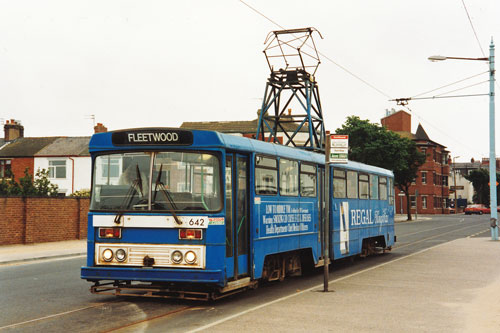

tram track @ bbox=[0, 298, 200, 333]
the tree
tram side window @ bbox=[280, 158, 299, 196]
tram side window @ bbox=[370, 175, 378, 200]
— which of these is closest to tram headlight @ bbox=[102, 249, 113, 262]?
tram track @ bbox=[0, 298, 200, 333]

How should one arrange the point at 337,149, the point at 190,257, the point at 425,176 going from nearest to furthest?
the point at 190,257 → the point at 337,149 → the point at 425,176

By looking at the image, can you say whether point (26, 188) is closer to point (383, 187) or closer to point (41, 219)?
point (41, 219)

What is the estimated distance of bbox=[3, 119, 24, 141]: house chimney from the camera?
60866mm

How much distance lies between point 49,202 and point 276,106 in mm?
13435

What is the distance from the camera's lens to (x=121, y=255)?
33.6 feet

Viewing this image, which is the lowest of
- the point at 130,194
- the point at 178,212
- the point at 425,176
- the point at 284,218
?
the point at 284,218

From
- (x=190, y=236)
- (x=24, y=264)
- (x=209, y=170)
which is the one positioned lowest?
(x=24, y=264)

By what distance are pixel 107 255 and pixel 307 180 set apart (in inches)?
204

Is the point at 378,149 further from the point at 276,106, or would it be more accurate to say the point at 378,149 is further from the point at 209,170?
the point at 209,170

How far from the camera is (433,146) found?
92.0m

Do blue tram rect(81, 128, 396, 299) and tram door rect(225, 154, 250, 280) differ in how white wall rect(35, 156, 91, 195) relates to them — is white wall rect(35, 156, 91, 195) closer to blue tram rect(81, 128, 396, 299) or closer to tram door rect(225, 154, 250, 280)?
blue tram rect(81, 128, 396, 299)

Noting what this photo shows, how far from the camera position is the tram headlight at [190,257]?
988 centimetres

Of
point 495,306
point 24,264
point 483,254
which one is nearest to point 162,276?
point 495,306

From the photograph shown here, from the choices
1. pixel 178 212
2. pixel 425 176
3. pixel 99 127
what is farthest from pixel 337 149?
pixel 425 176
